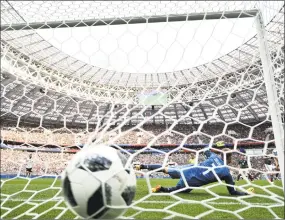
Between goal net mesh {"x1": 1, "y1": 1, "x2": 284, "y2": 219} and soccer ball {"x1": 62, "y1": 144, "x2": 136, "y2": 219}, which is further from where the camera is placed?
goal net mesh {"x1": 1, "y1": 1, "x2": 284, "y2": 219}

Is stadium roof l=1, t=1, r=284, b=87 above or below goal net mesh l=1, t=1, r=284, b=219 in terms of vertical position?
above

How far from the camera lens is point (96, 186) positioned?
1.91 metres

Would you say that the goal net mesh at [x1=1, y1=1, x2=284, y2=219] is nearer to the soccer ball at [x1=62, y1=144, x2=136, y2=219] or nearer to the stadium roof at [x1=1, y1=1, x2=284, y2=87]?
the stadium roof at [x1=1, y1=1, x2=284, y2=87]

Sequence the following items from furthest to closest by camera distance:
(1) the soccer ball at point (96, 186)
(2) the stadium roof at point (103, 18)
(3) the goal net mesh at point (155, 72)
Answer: (2) the stadium roof at point (103, 18) → (3) the goal net mesh at point (155, 72) → (1) the soccer ball at point (96, 186)

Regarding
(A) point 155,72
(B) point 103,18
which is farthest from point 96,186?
(A) point 155,72

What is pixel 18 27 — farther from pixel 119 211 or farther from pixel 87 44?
pixel 119 211

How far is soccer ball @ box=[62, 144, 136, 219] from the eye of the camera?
1905mm

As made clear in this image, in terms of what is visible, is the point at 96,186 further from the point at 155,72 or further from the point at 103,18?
the point at 155,72

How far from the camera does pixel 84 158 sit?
2041mm

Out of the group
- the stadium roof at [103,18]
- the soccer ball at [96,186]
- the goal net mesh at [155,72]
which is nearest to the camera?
the soccer ball at [96,186]

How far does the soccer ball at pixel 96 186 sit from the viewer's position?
1.91 metres

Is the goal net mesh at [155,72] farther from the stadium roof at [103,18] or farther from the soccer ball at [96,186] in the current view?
the soccer ball at [96,186]

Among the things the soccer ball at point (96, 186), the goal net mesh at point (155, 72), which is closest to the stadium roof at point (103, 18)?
the goal net mesh at point (155, 72)

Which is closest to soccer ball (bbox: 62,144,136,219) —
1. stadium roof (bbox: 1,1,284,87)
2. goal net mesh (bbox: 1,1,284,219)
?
goal net mesh (bbox: 1,1,284,219)
